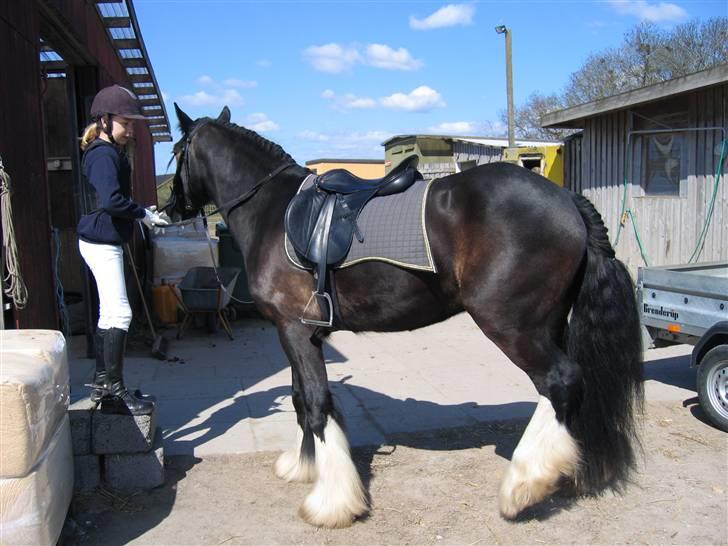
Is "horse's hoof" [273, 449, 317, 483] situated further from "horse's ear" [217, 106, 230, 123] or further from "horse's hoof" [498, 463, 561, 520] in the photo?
"horse's ear" [217, 106, 230, 123]

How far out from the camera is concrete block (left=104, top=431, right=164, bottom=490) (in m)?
3.57

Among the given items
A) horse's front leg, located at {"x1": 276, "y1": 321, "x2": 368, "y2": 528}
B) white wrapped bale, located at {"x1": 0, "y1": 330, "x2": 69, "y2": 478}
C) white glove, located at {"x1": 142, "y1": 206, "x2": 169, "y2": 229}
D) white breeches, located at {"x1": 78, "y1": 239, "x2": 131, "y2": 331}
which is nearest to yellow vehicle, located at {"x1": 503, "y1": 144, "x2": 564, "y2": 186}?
white glove, located at {"x1": 142, "y1": 206, "x2": 169, "y2": 229}

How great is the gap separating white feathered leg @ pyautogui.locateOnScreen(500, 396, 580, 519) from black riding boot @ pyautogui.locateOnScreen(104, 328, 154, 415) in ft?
6.92

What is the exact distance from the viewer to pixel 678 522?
10.4 feet

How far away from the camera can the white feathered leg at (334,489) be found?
320 cm

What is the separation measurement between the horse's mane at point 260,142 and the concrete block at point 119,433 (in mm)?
1770

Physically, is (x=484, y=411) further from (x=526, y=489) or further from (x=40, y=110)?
(x=40, y=110)

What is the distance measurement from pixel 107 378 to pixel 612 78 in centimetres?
2915

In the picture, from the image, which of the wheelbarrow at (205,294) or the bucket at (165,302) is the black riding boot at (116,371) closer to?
the wheelbarrow at (205,294)

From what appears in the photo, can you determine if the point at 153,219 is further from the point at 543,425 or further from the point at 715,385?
the point at 715,385

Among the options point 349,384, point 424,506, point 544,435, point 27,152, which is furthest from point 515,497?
point 27,152

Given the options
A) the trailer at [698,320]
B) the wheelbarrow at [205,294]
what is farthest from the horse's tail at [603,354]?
the wheelbarrow at [205,294]

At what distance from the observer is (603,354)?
3320mm

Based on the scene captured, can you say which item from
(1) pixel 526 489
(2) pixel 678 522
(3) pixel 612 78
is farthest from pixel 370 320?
(3) pixel 612 78
